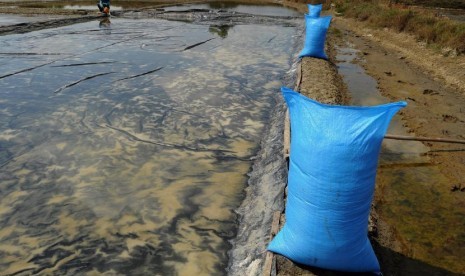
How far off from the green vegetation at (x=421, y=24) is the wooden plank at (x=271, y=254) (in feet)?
23.5

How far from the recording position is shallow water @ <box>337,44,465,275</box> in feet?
8.05

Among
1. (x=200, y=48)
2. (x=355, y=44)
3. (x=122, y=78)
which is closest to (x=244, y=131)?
(x=122, y=78)

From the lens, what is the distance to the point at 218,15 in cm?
1534

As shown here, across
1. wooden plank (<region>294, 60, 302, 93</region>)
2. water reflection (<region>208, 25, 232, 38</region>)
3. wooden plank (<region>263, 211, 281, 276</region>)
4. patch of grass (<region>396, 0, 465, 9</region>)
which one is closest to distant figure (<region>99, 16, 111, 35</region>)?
water reflection (<region>208, 25, 232, 38</region>)

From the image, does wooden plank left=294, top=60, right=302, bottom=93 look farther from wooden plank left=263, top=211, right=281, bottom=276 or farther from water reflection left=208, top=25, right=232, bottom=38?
water reflection left=208, top=25, right=232, bottom=38

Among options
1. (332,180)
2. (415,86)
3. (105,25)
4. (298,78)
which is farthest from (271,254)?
A: (105,25)

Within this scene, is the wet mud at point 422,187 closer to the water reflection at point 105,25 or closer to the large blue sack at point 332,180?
the large blue sack at point 332,180

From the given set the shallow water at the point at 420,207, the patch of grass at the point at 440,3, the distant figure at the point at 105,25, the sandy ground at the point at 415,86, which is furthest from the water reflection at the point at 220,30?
the patch of grass at the point at 440,3

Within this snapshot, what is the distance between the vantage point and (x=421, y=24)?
995cm

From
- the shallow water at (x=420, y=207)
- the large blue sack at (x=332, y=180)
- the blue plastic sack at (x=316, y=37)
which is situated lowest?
the shallow water at (x=420, y=207)

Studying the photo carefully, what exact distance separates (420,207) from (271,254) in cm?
164

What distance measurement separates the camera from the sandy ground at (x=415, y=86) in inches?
144

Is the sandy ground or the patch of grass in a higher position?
the patch of grass

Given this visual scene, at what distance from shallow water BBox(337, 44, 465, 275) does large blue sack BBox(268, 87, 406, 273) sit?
649 millimetres
